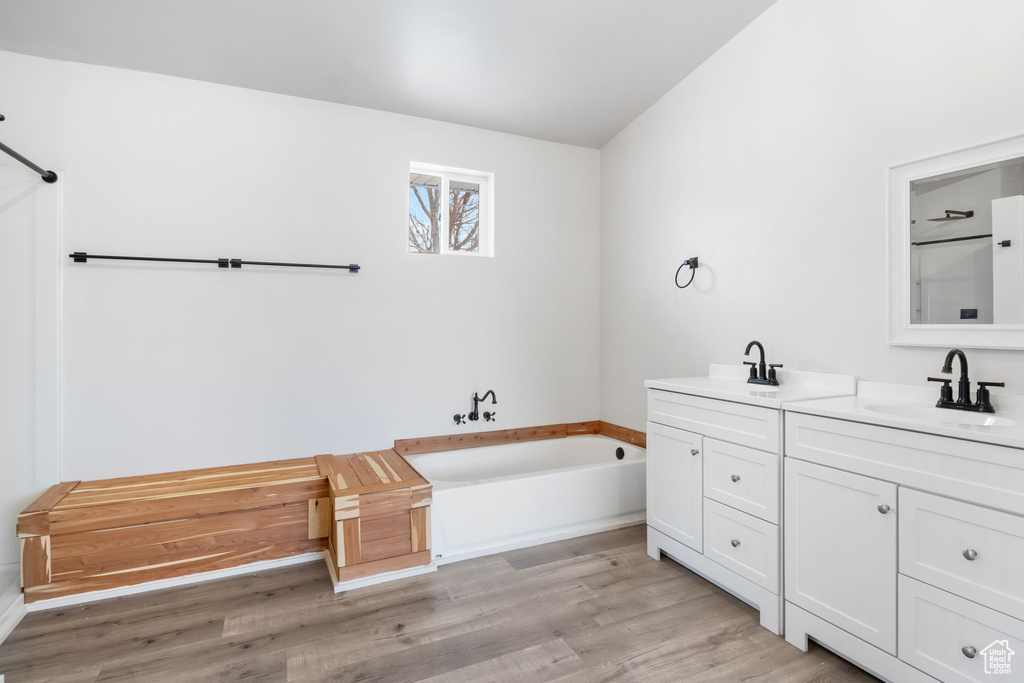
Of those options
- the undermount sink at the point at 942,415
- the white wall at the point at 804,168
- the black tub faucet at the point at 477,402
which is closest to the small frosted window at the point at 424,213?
the black tub faucet at the point at 477,402

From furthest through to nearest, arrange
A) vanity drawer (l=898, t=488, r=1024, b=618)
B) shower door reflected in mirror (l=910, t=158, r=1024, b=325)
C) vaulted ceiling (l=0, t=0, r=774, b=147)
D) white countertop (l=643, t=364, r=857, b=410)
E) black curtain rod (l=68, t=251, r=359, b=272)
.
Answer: black curtain rod (l=68, t=251, r=359, b=272) < vaulted ceiling (l=0, t=0, r=774, b=147) < white countertop (l=643, t=364, r=857, b=410) < shower door reflected in mirror (l=910, t=158, r=1024, b=325) < vanity drawer (l=898, t=488, r=1024, b=618)

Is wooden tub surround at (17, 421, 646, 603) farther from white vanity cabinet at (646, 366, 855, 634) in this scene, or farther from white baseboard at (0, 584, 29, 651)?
white vanity cabinet at (646, 366, 855, 634)

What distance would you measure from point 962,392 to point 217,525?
314 centimetres

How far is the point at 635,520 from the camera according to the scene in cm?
306

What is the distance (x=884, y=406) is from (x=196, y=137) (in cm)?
357

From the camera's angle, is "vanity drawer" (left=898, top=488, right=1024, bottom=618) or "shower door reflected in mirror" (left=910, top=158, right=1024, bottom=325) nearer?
"vanity drawer" (left=898, top=488, right=1024, bottom=618)

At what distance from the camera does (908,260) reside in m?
1.97

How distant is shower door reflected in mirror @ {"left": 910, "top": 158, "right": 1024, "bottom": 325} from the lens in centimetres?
169

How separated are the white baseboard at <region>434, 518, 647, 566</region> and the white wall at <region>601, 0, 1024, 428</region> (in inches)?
29.0

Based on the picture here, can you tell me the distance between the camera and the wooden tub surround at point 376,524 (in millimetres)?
2330

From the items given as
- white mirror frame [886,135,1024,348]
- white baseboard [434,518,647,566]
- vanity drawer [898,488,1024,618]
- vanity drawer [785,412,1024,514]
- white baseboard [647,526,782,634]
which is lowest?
white baseboard [434,518,647,566]

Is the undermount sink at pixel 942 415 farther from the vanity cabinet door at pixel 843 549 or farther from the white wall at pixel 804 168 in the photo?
the vanity cabinet door at pixel 843 549

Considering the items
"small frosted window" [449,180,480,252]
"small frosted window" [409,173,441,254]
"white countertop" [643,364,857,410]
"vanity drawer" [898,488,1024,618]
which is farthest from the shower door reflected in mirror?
"small frosted window" [409,173,441,254]

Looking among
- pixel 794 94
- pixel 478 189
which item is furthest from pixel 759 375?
pixel 478 189
